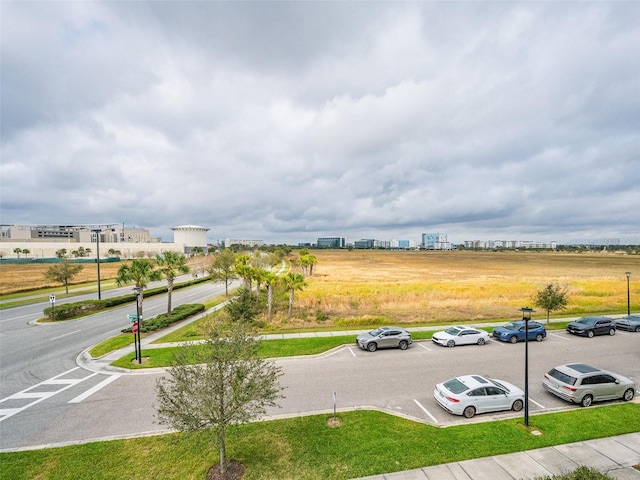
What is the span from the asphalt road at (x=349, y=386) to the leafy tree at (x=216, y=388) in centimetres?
275

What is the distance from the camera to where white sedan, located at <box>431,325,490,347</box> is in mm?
21516

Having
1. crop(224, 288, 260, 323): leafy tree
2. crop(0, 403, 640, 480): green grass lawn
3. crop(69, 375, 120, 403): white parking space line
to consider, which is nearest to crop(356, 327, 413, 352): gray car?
crop(0, 403, 640, 480): green grass lawn

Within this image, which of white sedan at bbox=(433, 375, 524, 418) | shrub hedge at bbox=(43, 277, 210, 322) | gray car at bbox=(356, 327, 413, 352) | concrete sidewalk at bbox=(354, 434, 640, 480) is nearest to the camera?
concrete sidewalk at bbox=(354, 434, 640, 480)

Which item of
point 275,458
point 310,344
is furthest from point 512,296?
point 275,458

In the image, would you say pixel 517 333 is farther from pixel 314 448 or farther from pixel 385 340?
pixel 314 448

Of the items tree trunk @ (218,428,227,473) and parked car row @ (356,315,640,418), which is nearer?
tree trunk @ (218,428,227,473)

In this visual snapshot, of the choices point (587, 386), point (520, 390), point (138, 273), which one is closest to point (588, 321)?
point (587, 386)

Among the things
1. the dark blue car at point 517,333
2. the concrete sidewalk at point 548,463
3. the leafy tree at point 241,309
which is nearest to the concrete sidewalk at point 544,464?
the concrete sidewalk at point 548,463

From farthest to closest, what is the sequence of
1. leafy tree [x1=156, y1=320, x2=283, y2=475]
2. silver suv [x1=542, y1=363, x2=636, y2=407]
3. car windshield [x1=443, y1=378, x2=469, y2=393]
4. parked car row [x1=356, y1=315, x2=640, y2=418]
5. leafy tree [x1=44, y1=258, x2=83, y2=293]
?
leafy tree [x1=44, y1=258, x2=83, y2=293], silver suv [x1=542, y1=363, x2=636, y2=407], car windshield [x1=443, y1=378, x2=469, y2=393], parked car row [x1=356, y1=315, x2=640, y2=418], leafy tree [x1=156, y1=320, x2=283, y2=475]

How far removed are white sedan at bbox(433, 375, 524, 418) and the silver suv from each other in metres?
2.10

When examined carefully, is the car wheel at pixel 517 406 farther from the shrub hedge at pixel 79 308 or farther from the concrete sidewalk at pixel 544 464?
the shrub hedge at pixel 79 308

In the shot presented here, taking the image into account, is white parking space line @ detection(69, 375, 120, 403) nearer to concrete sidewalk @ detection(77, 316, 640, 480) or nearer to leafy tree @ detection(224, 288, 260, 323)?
leafy tree @ detection(224, 288, 260, 323)

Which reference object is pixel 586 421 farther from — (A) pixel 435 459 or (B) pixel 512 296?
(B) pixel 512 296

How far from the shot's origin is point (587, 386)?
1338cm
